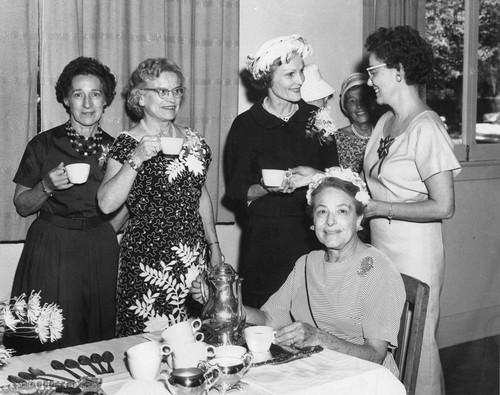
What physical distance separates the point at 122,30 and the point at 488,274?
352cm

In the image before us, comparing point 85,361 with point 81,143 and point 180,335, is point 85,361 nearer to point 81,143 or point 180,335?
point 180,335

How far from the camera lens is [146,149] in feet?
9.23

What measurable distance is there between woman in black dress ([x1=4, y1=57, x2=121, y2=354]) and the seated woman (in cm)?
92

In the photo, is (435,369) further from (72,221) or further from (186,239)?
(72,221)

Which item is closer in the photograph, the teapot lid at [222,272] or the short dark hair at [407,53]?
the teapot lid at [222,272]

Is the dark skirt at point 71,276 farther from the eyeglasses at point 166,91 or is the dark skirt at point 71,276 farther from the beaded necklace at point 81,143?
the eyeglasses at point 166,91

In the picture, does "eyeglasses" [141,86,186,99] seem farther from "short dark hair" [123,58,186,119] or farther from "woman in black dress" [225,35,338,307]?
"woman in black dress" [225,35,338,307]

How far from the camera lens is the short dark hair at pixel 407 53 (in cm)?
310

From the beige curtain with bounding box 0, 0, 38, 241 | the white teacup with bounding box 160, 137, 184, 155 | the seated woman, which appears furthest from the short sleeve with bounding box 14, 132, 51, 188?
the seated woman

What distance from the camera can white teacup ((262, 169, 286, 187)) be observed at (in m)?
2.95

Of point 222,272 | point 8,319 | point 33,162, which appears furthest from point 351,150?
point 8,319

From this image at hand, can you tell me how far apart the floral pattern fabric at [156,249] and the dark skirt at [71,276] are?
0.15 m

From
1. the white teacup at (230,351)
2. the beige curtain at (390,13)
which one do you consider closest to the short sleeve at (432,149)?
the white teacup at (230,351)

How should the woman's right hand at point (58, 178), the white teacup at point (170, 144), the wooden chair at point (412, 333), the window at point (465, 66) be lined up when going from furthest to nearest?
1. the window at point (465, 66)
2. the woman's right hand at point (58, 178)
3. the white teacup at point (170, 144)
4. the wooden chair at point (412, 333)
